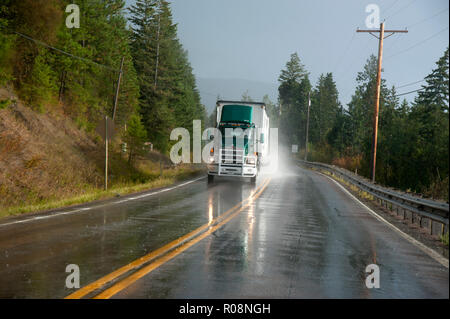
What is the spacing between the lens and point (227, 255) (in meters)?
7.50

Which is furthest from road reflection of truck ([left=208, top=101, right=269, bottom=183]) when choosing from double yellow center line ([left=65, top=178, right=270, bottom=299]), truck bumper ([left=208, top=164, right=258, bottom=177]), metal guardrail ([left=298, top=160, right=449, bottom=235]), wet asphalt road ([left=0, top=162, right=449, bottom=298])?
double yellow center line ([left=65, top=178, right=270, bottom=299])

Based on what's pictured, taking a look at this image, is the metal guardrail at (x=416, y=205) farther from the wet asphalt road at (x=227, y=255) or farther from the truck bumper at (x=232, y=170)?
the truck bumper at (x=232, y=170)

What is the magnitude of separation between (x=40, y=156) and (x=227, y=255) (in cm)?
1751

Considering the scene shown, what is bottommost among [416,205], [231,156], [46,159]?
[416,205]

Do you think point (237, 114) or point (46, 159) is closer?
point (46, 159)

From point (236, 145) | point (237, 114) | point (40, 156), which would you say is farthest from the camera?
point (237, 114)

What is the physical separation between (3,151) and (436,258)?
58.3 ft

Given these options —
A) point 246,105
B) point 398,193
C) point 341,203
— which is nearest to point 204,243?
point 398,193

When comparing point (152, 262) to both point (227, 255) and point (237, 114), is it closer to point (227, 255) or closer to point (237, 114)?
point (227, 255)

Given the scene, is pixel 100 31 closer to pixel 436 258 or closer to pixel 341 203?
pixel 341 203

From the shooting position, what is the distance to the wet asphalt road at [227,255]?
18.3ft

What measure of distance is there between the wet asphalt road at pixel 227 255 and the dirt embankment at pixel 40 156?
6.57 m

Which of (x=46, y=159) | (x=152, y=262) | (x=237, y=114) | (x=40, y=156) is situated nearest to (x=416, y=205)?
(x=152, y=262)

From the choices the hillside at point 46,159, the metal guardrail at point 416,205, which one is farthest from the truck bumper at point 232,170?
the metal guardrail at point 416,205
